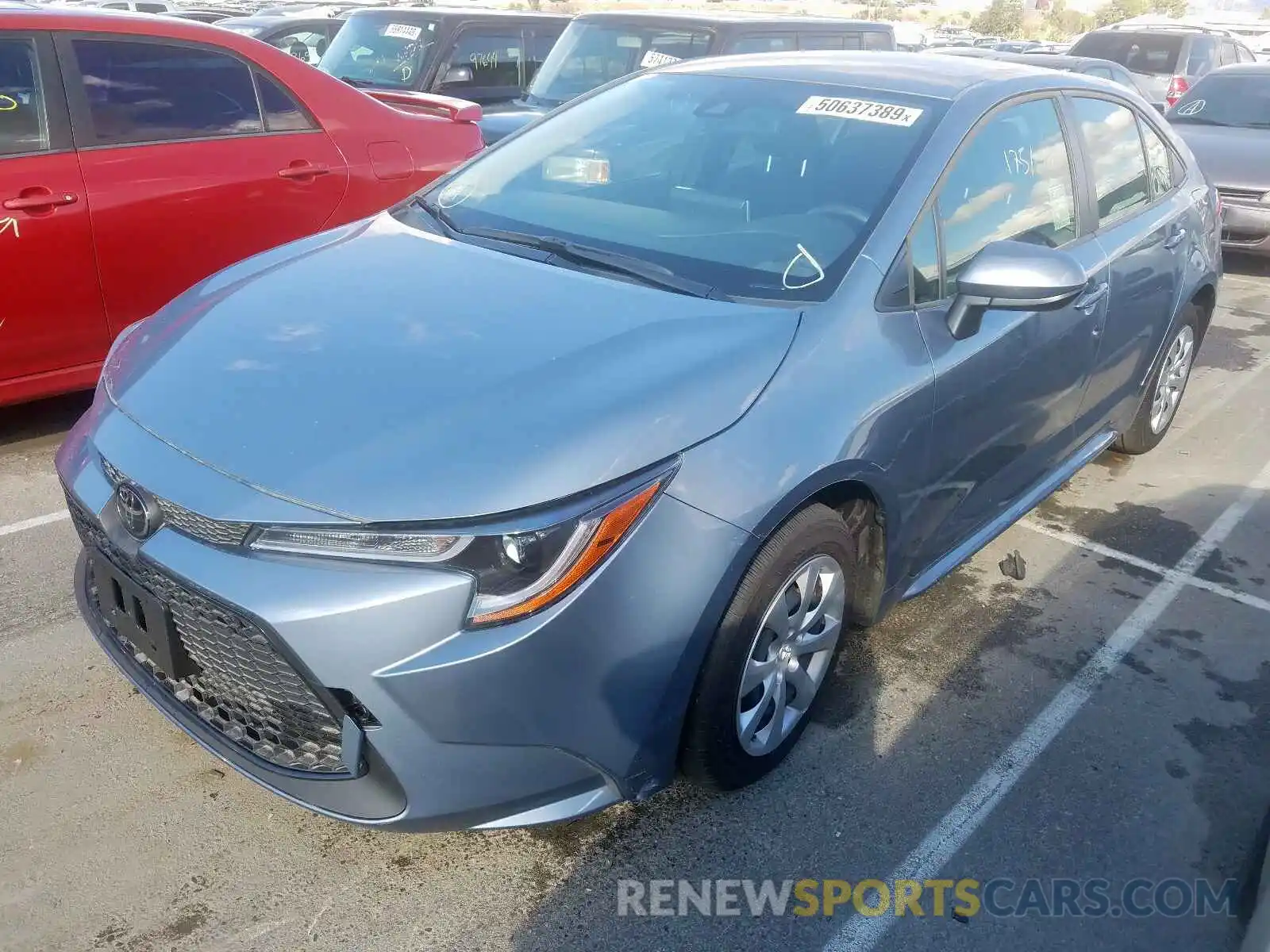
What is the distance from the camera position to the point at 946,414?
288 centimetres

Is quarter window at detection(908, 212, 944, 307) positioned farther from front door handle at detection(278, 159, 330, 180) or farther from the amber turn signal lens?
front door handle at detection(278, 159, 330, 180)

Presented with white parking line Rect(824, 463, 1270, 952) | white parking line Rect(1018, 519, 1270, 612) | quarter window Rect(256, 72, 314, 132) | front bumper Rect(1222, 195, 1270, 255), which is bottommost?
white parking line Rect(1018, 519, 1270, 612)

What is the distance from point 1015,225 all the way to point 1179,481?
217 centimetres

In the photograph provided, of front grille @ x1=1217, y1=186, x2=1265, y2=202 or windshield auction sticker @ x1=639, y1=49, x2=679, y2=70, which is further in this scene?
front grille @ x1=1217, y1=186, x2=1265, y2=202

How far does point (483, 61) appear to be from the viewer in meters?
9.09

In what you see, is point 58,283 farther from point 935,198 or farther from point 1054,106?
point 1054,106

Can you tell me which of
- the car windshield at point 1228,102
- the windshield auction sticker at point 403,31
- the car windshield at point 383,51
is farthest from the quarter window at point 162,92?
the car windshield at point 1228,102

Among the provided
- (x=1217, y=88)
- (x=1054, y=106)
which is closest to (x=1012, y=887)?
(x=1054, y=106)

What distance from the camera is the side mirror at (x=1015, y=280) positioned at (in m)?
2.73

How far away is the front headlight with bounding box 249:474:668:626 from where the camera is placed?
2.02 metres

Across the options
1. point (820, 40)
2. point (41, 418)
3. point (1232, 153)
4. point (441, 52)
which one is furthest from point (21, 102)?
point (1232, 153)

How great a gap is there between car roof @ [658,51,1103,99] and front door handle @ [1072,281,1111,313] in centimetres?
66

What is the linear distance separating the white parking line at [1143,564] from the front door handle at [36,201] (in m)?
3.87

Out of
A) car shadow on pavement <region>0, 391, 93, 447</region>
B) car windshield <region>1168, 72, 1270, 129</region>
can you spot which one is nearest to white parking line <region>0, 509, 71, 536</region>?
car shadow on pavement <region>0, 391, 93, 447</region>
